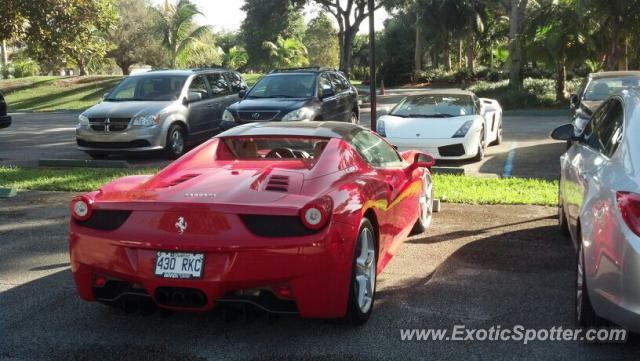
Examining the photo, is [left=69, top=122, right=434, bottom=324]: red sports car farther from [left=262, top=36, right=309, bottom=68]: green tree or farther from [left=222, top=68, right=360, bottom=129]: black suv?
[left=262, top=36, right=309, bottom=68]: green tree

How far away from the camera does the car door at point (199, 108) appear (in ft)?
47.5

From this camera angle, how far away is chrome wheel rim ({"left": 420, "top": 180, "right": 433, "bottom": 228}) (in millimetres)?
7027

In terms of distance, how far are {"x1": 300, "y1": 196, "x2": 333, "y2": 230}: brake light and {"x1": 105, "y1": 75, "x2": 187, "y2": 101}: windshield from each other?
1073 centimetres

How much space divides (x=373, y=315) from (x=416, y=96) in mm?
9513

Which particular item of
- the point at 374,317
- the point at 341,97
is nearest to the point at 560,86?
the point at 341,97

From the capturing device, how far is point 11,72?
4969 centimetres

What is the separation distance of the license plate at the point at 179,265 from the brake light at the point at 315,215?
0.64 metres

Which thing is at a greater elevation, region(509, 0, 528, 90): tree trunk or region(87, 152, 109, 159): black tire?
region(509, 0, 528, 90): tree trunk

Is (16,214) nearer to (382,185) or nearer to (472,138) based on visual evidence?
(382,185)

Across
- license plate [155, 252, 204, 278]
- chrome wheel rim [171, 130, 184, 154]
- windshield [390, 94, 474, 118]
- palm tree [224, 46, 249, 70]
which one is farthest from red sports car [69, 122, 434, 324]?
palm tree [224, 46, 249, 70]

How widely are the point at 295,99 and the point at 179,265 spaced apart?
10186 mm

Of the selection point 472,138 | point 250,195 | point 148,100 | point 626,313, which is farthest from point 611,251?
point 148,100

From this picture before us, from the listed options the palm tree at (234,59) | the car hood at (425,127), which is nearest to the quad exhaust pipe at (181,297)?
the car hood at (425,127)

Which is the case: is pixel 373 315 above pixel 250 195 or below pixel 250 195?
below
